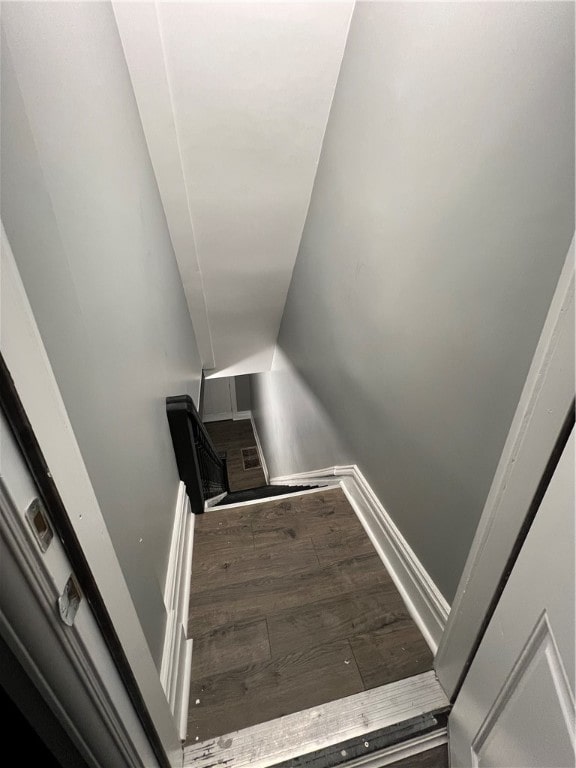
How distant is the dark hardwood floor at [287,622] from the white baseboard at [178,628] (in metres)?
0.04

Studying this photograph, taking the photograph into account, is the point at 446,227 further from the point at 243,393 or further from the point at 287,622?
the point at 243,393

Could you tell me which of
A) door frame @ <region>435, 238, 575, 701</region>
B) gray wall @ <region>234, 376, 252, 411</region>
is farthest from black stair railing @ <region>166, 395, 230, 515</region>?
gray wall @ <region>234, 376, 252, 411</region>

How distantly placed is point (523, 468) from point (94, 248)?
1092 millimetres

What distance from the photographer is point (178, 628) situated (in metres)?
1.14

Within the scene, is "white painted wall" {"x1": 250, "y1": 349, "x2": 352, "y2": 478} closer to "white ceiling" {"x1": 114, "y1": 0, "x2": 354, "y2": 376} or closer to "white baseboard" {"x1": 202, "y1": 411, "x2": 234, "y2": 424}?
"white ceiling" {"x1": 114, "y1": 0, "x2": 354, "y2": 376}

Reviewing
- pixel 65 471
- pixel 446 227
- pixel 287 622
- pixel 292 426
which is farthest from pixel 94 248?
pixel 292 426

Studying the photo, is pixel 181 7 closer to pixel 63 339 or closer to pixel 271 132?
pixel 271 132

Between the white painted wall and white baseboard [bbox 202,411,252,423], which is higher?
the white painted wall

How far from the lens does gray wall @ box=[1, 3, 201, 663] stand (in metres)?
0.51

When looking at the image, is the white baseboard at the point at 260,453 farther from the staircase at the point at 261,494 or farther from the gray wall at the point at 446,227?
the gray wall at the point at 446,227

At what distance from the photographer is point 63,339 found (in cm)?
57

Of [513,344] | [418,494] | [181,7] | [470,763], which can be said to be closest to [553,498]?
[513,344]

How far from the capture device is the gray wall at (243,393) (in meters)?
7.29

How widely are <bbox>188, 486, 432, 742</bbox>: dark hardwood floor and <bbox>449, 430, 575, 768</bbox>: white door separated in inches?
17.8
